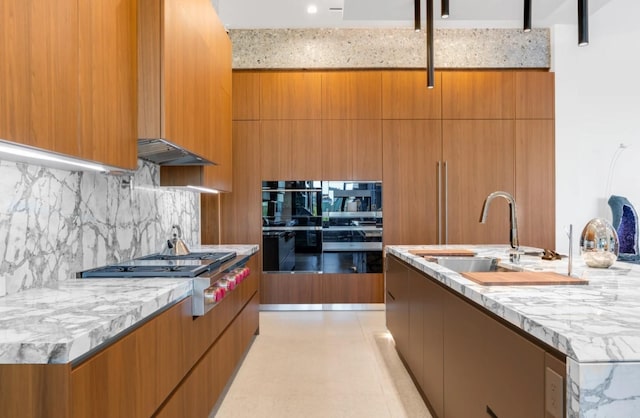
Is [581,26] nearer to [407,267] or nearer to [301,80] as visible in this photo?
[407,267]

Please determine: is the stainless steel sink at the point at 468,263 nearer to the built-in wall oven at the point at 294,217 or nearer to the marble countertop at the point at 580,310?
the marble countertop at the point at 580,310

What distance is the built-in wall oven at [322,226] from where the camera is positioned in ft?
14.8

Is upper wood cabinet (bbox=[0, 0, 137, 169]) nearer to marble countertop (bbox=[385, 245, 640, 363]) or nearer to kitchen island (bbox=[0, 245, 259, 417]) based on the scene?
kitchen island (bbox=[0, 245, 259, 417])

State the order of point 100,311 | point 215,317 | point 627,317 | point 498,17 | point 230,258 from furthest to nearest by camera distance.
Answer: point 498,17 → point 230,258 → point 215,317 → point 100,311 → point 627,317

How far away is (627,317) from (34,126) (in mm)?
1739

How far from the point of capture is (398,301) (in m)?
2.93

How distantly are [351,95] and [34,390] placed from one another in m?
4.19

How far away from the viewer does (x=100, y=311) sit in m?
1.14

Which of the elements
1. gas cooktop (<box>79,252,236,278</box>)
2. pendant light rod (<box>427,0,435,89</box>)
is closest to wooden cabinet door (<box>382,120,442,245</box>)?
pendant light rod (<box>427,0,435,89</box>)

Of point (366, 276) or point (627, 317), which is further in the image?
point (366, 276)

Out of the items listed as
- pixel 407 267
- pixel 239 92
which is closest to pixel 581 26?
pixel 407 267

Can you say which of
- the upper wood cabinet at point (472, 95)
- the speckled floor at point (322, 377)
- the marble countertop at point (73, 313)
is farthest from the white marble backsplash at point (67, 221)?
the upper wood cabinet at point (472, 95)

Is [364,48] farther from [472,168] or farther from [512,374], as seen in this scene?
[512,374]

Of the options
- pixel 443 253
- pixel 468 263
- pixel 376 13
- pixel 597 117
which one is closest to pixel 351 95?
pixel 376 13
